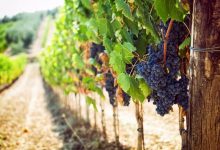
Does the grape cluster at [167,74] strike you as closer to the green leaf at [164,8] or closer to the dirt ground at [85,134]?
the green leaf at [164,8]

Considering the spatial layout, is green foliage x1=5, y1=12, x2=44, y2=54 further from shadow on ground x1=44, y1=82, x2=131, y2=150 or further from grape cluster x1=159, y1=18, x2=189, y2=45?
grape cluster x1=159, y1=18, x2=189, y2=45

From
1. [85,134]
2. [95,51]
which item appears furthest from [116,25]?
[85,134]

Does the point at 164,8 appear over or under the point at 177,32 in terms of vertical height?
over

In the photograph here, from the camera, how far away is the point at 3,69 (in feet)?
90.6

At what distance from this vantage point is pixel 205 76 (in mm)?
2229

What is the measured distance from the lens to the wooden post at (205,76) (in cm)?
213

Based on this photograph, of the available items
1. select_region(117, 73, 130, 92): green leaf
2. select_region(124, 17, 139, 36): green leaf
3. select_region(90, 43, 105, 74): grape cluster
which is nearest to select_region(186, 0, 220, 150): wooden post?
select_region(117, 73, 130, 92): green leaf

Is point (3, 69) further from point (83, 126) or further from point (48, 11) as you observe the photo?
point (48, 11)

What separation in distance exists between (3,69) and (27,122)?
57.4 ft

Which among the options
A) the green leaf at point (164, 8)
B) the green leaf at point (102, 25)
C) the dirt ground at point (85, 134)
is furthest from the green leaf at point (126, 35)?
the dirt ground at point (85, 134)

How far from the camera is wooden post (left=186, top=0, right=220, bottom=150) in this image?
7.00ft

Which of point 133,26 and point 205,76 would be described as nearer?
point 205,76

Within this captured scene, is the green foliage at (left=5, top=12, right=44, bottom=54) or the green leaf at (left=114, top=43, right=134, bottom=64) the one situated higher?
the green foliage at (left=5, top=12, right=44, bottom=54)

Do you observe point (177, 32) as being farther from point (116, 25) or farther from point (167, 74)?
point (116, 25)
